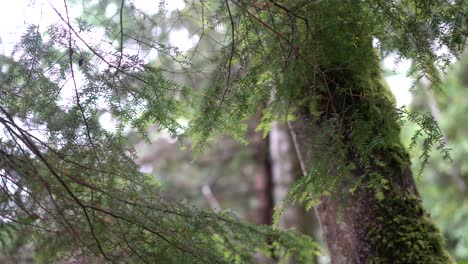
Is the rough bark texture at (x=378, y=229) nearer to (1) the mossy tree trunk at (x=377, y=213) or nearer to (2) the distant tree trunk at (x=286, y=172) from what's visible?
(1) the mossy tree trunk at (x=377, y=213)

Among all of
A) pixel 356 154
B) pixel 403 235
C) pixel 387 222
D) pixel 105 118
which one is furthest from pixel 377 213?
pixel 105 118

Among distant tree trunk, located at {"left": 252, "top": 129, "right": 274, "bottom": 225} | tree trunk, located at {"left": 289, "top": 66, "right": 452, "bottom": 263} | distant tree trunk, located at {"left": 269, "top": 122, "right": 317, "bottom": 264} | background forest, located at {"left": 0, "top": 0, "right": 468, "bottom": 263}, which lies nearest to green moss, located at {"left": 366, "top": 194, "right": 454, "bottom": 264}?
tree trunk, located at {"left": 289, "top": 66, "right": 452, "bottom": 263}

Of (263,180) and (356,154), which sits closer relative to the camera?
(356,154)

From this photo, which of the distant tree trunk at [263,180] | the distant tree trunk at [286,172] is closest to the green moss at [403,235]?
the distant tree trunk at [286,172]

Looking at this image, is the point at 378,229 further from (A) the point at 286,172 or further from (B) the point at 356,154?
(A) the point at 286,172

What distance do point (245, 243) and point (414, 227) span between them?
4.08 ft

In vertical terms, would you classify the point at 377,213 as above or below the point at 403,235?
above

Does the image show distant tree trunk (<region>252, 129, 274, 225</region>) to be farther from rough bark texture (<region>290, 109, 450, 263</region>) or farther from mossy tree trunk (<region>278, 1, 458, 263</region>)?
rough bark texture (<region>290, 109, 450, 263</region>)

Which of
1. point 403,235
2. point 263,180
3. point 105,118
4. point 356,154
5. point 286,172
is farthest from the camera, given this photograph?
point 263,180

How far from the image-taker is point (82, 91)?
2.54 meters

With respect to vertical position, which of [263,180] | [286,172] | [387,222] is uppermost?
[263,180]

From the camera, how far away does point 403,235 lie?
3.04 m

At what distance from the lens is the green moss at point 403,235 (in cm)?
300

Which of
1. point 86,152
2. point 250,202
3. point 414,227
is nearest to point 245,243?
point 414,227
